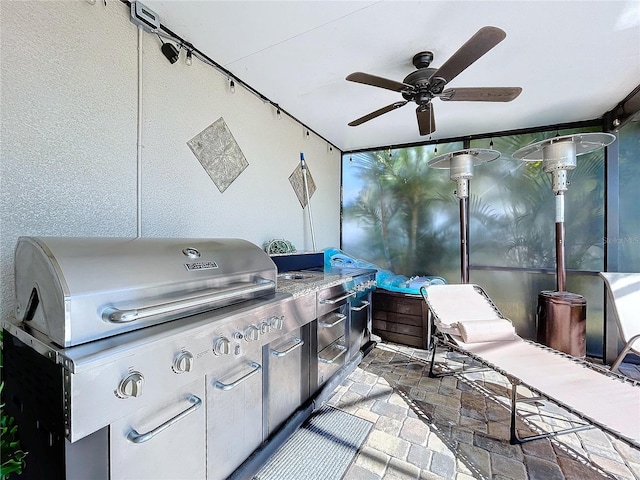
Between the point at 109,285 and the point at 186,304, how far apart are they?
0.88 feet

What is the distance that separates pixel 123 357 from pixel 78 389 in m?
0.12

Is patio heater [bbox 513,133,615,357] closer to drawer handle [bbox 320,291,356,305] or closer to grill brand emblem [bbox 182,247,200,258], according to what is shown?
drawer handle [bbox 320,291,356,305]

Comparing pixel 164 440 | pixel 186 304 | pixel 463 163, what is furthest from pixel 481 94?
pixel 164 440

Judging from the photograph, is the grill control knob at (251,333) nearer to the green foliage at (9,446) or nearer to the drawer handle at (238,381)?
the drawer handle at (238,381)

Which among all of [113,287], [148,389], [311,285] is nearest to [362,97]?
[311,285]

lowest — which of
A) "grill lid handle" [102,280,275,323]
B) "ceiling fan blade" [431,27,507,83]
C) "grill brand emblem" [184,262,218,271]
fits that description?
"grill lid handle" [102,280,275,323]

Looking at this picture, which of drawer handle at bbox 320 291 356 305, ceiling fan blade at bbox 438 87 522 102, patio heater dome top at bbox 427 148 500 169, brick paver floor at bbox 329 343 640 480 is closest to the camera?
brick paver floor at bbox 329 343 640 480

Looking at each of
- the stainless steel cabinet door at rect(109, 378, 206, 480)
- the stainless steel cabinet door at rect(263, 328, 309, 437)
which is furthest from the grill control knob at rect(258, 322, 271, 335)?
the stainless steel cabinet door at rect(109, 378, 206, 480)

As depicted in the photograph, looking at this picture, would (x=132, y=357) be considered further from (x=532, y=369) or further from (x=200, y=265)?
(x=532, y=369)

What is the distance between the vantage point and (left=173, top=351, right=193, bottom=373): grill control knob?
98 centimetres

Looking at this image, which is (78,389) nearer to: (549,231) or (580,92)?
(580,92)

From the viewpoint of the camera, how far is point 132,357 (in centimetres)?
86

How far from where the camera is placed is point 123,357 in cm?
84

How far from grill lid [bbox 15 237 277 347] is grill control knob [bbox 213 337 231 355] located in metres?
0.17
